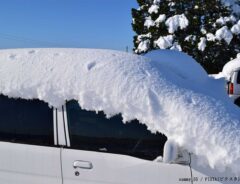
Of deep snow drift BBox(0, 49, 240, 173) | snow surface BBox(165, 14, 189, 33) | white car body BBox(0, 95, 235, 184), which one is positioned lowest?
white car body BBox(0, 95, 235, 184)

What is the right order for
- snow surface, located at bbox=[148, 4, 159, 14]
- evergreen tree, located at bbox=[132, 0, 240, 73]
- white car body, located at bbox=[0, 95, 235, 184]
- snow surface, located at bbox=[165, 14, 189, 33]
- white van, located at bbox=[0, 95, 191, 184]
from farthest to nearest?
snow surface, located at bbox=[148, 4, 159, 14] → snow surface, located at bbox=[165, 14, 189, 33] → evergreen tree, located at bbox=[132, 0, 240, 73] → white van, located at bbox=[0, 95, 191, 184] → white car body, located at bbox=[0, 95, 235, 184]

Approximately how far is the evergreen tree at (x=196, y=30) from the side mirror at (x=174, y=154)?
19.5 meters

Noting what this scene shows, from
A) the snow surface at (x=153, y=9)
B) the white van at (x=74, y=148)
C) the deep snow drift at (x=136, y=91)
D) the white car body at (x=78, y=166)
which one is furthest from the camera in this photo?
the snow surface at (x=153, y=9)

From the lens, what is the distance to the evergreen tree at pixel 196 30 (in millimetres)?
23062

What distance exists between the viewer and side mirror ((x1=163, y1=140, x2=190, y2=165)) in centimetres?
309

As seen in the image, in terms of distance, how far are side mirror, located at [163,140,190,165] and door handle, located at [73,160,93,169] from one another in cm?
59

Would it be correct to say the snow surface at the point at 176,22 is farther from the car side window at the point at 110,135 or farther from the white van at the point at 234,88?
the car side window at the point at 110,135

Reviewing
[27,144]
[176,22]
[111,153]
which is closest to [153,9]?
[176,22]

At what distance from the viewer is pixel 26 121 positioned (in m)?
3.68

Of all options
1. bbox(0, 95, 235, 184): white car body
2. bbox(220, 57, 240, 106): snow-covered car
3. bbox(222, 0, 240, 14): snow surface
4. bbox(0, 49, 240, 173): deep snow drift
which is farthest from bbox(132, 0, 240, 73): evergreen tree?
bbox(0, 95, 235, 184): white car body

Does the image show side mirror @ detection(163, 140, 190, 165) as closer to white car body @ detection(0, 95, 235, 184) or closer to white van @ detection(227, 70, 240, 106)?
white car body @ detection(0, 95, 235, 184)

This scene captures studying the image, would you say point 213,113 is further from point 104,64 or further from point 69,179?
point 69,179

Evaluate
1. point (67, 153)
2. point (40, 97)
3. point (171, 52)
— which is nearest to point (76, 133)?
point (67, 153)

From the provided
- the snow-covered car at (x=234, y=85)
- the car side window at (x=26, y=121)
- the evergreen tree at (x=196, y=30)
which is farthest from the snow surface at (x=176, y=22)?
the car side window at (x=26, y=121)
